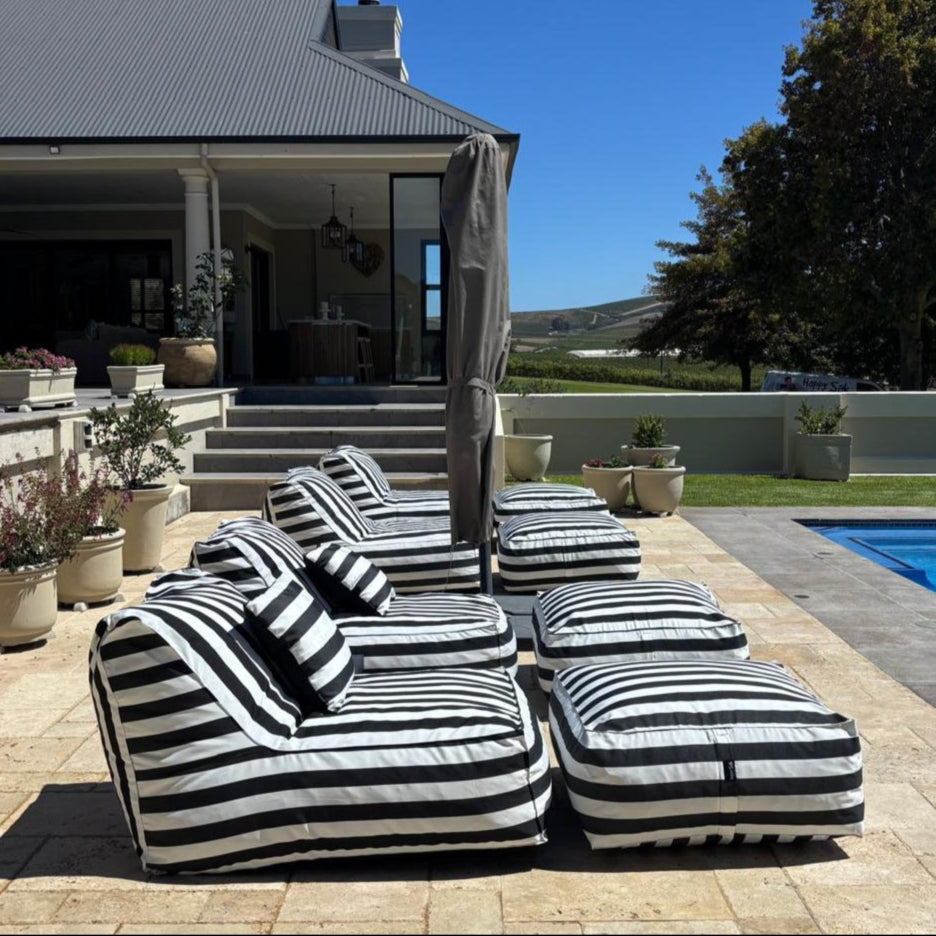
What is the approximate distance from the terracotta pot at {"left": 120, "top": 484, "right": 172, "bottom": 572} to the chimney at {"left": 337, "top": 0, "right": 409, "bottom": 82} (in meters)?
16.3

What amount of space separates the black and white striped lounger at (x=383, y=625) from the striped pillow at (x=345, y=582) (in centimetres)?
6

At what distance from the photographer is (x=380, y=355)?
18812 mm

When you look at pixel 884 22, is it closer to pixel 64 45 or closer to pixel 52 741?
pixel 64 45

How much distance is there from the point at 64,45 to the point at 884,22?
17042 millimetres

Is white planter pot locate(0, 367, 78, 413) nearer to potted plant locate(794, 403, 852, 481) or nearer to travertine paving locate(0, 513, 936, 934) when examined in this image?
travertine paving locate(0, 513, 936, 934)

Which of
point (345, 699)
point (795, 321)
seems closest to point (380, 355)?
point (345, 699)

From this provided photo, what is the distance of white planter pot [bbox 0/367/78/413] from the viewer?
34.6ft

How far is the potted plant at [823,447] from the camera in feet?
50.4

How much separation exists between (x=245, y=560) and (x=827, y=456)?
39.3ft

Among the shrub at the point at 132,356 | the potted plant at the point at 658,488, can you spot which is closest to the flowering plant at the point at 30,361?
the shrub at the point at 132,356

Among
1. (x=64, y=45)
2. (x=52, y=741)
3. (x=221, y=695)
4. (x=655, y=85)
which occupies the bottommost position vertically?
(x=52, y=741)

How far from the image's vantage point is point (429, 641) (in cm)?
512

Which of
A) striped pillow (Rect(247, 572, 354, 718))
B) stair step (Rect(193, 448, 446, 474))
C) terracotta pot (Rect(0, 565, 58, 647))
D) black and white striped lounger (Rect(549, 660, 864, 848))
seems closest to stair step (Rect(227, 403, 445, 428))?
stair step (Rect(193, 448, 446, 474))

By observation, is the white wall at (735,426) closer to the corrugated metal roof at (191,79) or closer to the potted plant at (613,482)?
the potted plant at (613,482)
